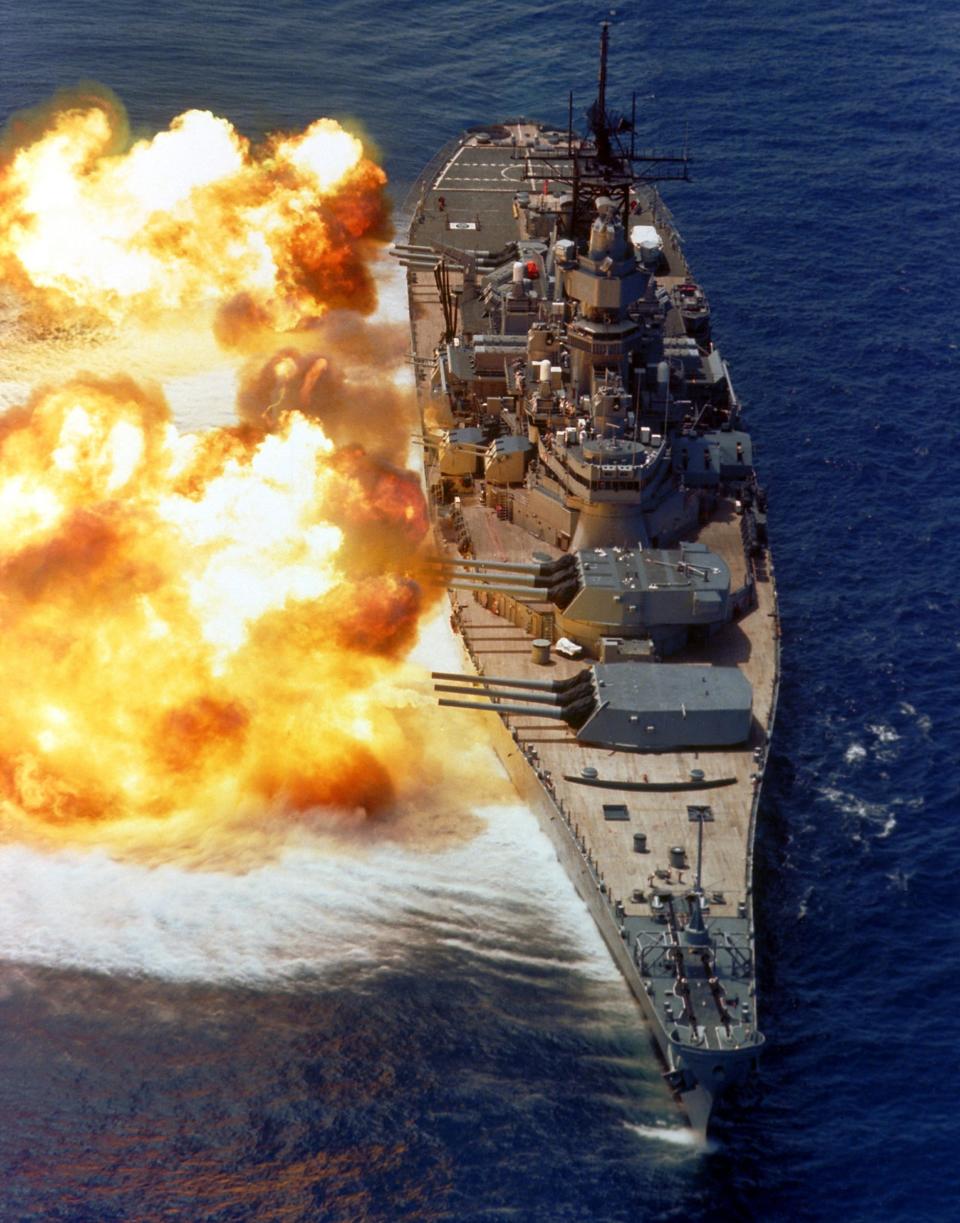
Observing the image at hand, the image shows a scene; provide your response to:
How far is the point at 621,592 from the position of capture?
54.4 meters

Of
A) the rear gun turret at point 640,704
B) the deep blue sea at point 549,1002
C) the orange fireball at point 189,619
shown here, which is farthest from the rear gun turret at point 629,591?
the deep blue sea at point 549,1002

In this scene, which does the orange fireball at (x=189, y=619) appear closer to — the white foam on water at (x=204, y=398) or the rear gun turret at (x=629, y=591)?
the rear gun turret at (x=629, y=591)

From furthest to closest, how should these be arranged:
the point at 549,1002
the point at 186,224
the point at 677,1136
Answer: the point at 186,224, the point at 549,1002, the point at 677,1136

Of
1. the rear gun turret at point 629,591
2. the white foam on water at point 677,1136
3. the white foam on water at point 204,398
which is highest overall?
the rear gun turret at point 629,591

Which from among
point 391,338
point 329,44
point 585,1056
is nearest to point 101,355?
point 391,338

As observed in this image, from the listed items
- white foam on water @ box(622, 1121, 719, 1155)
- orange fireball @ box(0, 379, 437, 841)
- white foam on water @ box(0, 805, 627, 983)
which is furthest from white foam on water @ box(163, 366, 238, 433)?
white foam on water @ box(622, 1121, 719, 1155)

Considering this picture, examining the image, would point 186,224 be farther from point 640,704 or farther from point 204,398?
point 640,704

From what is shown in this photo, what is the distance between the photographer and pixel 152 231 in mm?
83625

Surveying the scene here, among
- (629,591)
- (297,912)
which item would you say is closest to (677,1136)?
(297,912)

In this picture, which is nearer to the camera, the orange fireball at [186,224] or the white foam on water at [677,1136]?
the white foam on water at [677,1136]

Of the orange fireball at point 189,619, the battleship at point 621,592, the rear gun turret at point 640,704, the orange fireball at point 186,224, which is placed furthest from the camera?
the orange fireball at point 186,224

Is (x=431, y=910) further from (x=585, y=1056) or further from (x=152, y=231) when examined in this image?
(x=152, y=231)

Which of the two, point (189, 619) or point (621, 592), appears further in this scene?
point (189, 619)

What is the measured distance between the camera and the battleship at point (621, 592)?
46.7 m
